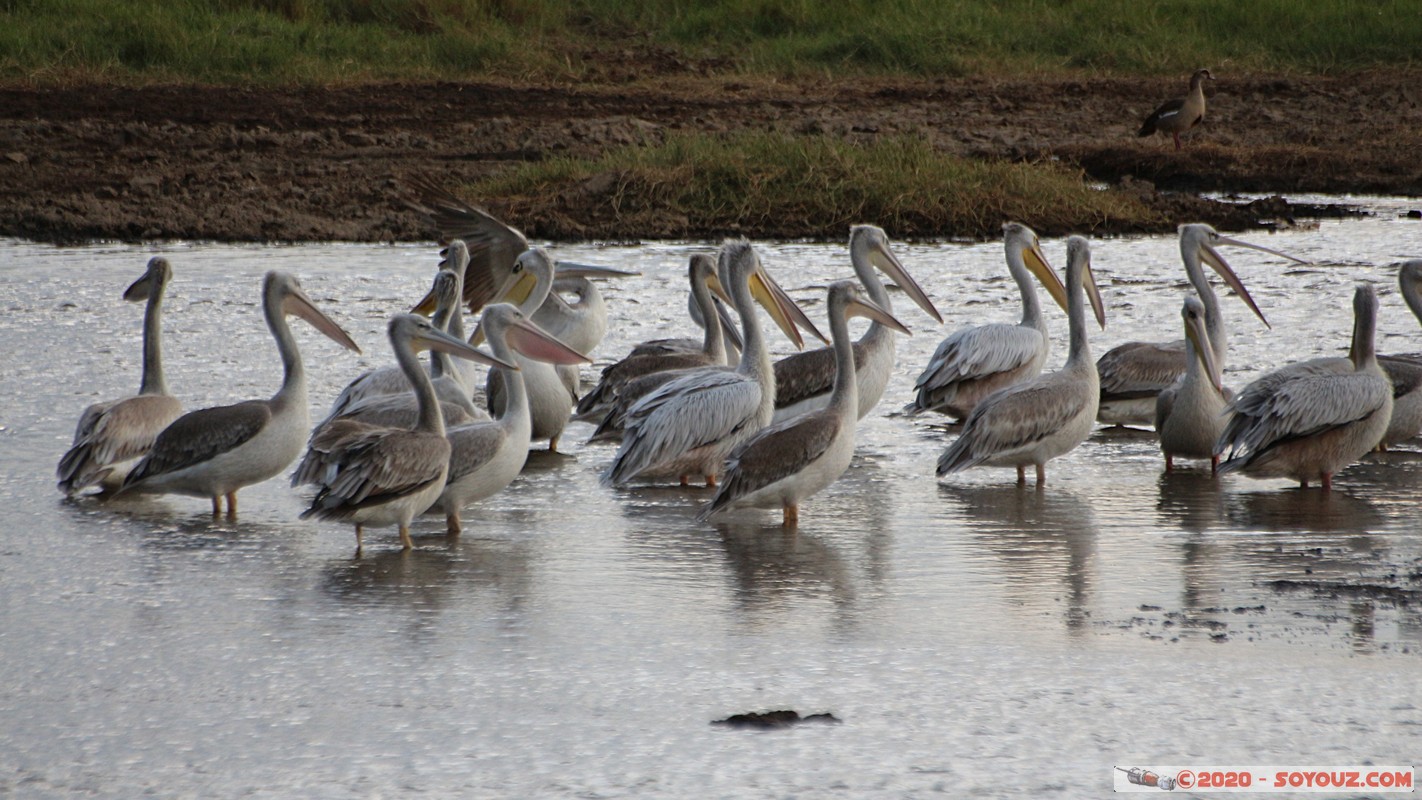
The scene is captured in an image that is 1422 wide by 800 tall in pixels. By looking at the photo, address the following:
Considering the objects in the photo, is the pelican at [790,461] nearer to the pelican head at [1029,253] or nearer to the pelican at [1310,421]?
the pelican at [1310,421]

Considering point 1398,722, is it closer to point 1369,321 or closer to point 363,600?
Result: point 363,600

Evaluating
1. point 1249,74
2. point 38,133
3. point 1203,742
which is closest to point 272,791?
point 1203,742

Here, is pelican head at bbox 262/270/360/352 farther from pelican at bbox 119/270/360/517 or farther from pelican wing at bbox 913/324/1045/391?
pelican wing at bbox 913/324/1045/391

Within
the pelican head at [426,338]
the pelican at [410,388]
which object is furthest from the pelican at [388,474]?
the pelican at [410,388]

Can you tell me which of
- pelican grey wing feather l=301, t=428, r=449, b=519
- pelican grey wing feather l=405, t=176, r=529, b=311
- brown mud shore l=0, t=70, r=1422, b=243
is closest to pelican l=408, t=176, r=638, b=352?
pelican grey wing feather l=405, t=176, r=529, b=311

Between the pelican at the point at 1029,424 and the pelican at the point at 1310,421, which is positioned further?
the pelican at the point at 1029,424

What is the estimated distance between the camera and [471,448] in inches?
220

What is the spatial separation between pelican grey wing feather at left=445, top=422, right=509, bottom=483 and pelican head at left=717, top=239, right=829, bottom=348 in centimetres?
178

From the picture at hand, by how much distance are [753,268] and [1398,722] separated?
3936mm

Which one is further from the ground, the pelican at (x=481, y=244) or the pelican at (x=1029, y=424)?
the pelican at (x=481, y=244)

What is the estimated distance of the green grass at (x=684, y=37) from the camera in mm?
21625

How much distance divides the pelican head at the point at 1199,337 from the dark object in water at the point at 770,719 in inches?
133

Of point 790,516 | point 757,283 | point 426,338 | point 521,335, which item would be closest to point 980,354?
point 757,283

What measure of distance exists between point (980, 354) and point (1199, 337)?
1.07m
